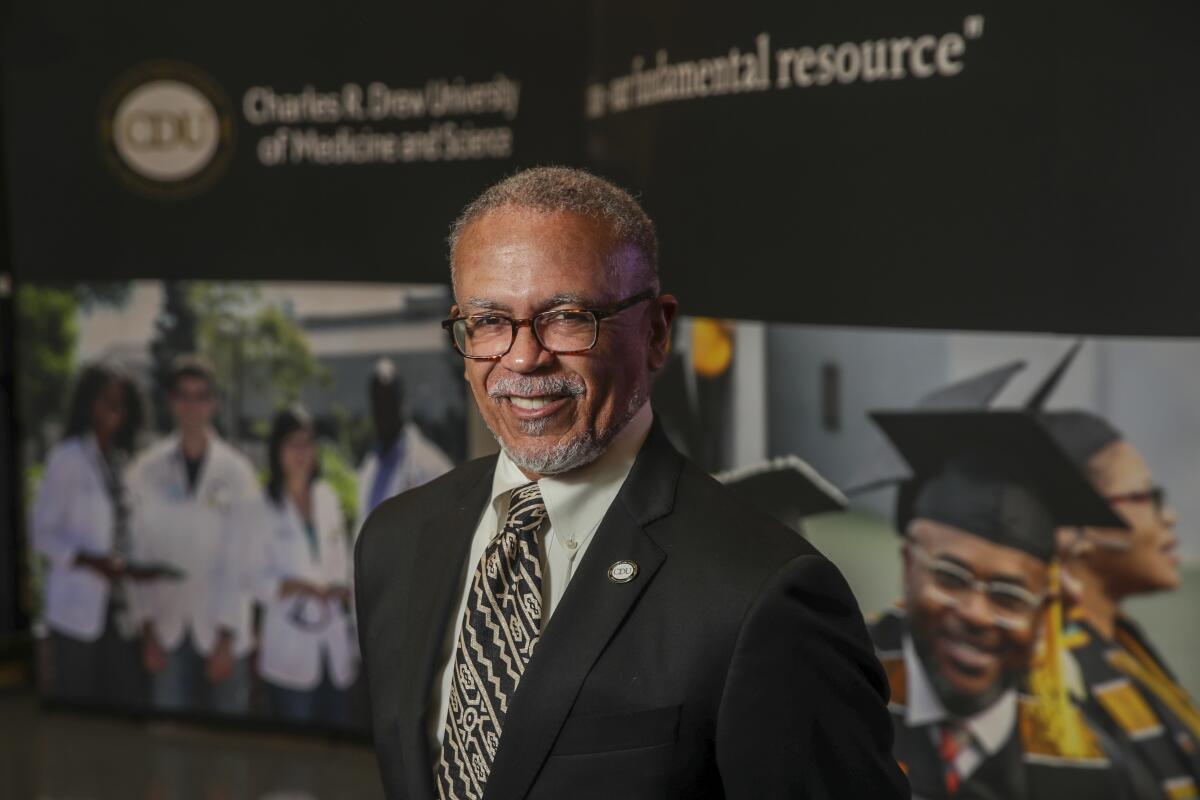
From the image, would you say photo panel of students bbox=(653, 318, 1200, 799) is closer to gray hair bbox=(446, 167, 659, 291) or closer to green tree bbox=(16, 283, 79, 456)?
gray hair bbox=(446, 167, 659, 291)

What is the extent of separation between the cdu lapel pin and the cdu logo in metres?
3.65

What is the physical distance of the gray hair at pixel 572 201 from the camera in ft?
4.80

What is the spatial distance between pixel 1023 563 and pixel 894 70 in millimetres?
995

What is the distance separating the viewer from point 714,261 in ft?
10.5

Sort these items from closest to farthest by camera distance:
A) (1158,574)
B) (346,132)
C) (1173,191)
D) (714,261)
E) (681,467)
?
(681,467)
(1173,191)
(1158,574)
(714,261)
(346,132)

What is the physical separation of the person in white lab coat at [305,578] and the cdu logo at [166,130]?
849 millimetres

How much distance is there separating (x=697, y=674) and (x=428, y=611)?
1.18ft

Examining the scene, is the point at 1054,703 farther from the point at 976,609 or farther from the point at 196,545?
the point at 196,545

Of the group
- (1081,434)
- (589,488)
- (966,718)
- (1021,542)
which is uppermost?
(589,488)

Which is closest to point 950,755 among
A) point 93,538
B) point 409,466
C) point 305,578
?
point 409,466

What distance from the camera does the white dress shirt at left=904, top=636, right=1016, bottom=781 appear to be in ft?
9.59

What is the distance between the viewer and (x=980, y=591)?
292 cm

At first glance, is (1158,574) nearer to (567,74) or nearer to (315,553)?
(567,74)

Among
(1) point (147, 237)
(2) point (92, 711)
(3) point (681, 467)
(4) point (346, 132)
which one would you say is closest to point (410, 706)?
(3) point (681, 467)
